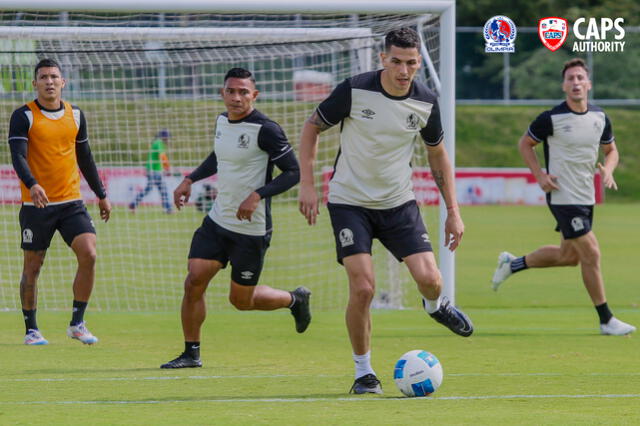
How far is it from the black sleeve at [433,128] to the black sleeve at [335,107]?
0.51 m

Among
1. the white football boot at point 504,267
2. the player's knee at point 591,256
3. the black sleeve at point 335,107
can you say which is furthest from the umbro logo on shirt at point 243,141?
the white football boot at point 504,267

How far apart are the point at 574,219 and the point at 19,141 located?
4675 mm

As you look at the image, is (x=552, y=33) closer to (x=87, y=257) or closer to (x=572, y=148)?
(x=572, y=148)

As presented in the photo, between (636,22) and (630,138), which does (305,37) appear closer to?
(630,138)

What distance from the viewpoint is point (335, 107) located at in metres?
6.98

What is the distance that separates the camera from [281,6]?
34.9 feet

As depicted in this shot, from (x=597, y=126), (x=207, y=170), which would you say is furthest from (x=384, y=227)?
(x=597, y=126)

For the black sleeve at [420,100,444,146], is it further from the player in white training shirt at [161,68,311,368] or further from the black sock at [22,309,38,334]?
the black sock at [22,309,38,334]

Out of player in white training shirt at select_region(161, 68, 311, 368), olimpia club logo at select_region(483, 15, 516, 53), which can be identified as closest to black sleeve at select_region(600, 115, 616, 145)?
olimpia club logo at select_region(483, 15, 516, 53)

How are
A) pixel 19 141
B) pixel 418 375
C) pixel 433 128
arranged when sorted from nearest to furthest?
1. pixel 418 375
2. pixel 433 128
3. pixel 19 141

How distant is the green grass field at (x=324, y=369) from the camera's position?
20.2 feet

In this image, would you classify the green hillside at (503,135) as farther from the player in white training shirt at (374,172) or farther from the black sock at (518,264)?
the player in white training shirt at (374,172)

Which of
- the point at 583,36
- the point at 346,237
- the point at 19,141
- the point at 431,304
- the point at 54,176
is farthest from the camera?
the point at 583,36

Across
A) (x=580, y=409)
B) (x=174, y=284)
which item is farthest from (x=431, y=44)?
(x=580, y=409)
